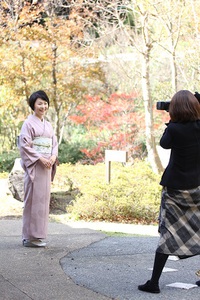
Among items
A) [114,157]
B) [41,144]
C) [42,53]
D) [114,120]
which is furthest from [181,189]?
[114,120]

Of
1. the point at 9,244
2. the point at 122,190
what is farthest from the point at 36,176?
the point at 122,190

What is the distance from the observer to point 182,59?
1437cm

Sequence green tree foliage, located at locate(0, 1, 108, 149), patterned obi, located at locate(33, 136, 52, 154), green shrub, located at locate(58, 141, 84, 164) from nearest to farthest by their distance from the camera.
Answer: patterned obi, located at locate(33, 136, 52, 154) → green tree foliage, located at locate(0, 1, 108, 149) → green shrub, located at locate(58, 141, 84, 164)

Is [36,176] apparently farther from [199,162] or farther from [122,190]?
[122,190]

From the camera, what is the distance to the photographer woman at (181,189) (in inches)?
189

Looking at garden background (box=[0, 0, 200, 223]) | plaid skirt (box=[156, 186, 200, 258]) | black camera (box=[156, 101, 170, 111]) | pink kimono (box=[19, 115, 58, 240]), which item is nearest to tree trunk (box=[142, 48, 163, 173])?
garden background (box=[0, 0, 200, 223])

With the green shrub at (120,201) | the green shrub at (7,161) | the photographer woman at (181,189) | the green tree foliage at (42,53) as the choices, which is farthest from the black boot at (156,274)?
the green shrub at (7,161)

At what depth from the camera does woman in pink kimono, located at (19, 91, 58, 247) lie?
283 inches

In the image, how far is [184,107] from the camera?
480cm

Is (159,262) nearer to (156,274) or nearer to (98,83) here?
(156,274)

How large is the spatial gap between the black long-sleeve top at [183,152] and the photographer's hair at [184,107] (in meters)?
0.06

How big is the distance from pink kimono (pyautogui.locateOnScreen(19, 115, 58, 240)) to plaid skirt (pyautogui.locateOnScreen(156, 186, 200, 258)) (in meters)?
2.62

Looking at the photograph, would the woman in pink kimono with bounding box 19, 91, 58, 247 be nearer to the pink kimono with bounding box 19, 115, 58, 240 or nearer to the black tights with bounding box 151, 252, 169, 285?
the pink kimono with bounding box 19, 115, 58, 240

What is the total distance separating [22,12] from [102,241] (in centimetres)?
834
